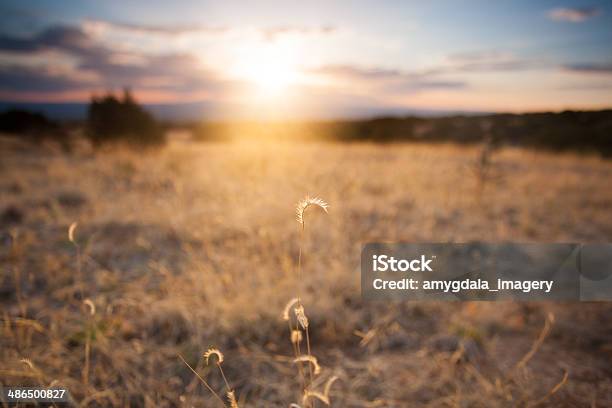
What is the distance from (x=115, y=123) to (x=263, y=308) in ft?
30.9

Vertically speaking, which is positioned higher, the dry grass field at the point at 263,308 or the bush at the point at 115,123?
the bush at the point at 115,123

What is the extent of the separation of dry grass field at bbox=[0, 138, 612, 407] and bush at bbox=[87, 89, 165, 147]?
180 inches

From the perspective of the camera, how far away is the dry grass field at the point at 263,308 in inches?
74.2

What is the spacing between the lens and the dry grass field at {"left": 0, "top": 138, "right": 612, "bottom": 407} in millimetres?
1884

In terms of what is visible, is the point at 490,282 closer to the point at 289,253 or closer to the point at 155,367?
the point at 289,253

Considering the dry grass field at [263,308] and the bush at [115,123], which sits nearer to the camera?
the dry grass field at [263,308]

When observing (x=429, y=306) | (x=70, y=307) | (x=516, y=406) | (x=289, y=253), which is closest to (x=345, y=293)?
(x=429, y=306)

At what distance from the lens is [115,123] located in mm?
9820

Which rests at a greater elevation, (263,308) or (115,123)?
(115,123)

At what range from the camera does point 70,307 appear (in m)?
2.58

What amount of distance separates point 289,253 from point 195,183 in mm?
3141

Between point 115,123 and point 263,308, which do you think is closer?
point 263,308

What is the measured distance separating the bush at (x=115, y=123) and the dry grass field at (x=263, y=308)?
4.58 metres

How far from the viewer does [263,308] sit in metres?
2.43
